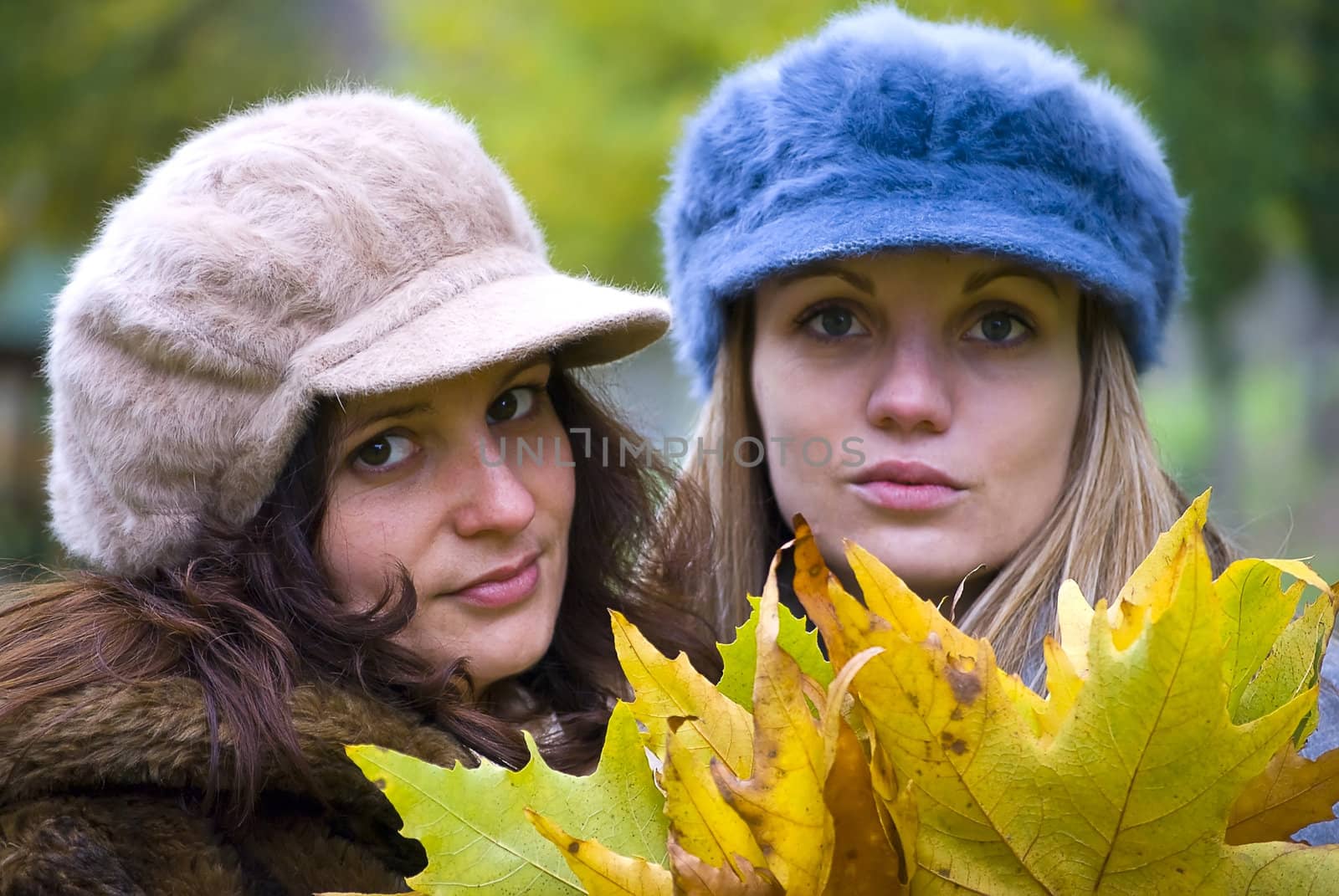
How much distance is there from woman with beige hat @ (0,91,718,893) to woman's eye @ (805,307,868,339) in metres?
0.42

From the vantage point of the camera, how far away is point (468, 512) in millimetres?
1953

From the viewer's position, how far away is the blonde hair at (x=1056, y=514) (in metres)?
2.25

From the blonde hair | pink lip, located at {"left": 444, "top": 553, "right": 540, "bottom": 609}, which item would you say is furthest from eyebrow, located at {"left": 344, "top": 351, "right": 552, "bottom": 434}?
the blonde hair

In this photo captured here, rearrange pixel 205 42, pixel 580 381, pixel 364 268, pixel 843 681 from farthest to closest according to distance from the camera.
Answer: pixel 205 42 < pixel 580 381 < pixel 364 268 < pixel 843 681

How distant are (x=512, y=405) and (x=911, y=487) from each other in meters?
0.70

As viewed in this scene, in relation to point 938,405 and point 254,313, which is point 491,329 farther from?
point 938,405

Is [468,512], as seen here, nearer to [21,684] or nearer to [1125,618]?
[21,684]

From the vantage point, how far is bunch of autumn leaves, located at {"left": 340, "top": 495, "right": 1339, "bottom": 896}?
987mm

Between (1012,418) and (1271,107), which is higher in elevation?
(1271,107)

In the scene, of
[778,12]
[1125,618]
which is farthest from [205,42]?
[1125,618]

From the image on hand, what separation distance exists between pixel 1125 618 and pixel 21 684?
1.32 meters

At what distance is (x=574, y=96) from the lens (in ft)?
24.8

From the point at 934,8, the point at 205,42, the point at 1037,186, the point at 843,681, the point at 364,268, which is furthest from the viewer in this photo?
the point at 205,42

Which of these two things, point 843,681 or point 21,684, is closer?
point 843,681
